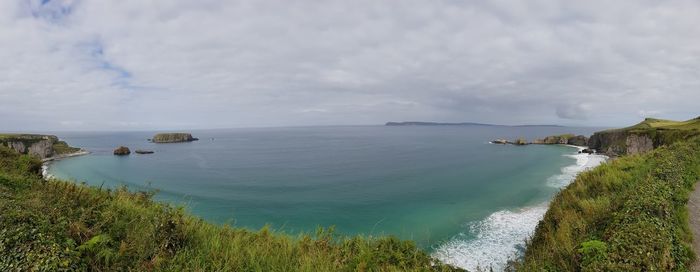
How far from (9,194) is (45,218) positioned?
253 centimetres

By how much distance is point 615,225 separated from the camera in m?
6.72

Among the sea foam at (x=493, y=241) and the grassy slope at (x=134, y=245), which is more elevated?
the grassy slope at (x=134, y=245)

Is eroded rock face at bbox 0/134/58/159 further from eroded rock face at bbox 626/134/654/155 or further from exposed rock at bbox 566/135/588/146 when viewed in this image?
exposed rock at bbox 566/135/588/146

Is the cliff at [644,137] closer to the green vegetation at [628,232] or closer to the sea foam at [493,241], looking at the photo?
the sea foam at [493,241]

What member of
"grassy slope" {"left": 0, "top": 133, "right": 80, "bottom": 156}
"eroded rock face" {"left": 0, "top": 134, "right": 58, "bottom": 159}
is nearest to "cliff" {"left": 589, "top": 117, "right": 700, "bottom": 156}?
"eroded rock face" {"left": 0, "top": 134, "right": 58, "bottom": 159}

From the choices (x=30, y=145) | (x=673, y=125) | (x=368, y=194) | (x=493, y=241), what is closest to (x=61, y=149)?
(x=30, y=145)

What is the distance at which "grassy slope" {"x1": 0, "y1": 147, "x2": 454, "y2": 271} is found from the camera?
16.4 ft

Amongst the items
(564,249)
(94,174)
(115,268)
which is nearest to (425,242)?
(564,249)

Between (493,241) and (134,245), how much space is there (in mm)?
23488

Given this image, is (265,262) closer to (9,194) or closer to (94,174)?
(9,194)

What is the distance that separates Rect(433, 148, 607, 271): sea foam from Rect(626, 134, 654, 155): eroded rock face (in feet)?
194

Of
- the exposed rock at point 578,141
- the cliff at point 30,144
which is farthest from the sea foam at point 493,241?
the exposed rock at point 578,141

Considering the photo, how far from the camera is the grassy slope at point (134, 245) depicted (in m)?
5.01

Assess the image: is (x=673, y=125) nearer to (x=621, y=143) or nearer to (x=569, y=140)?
(x=621, y=143)
